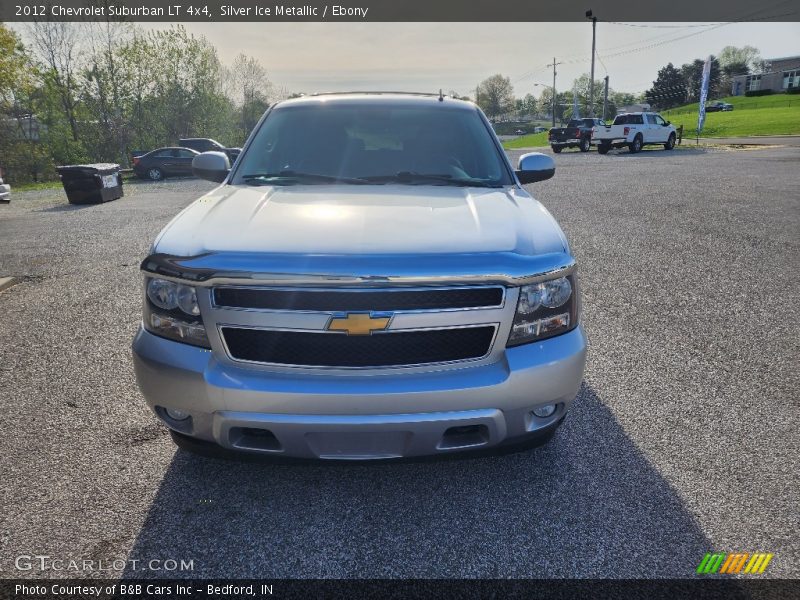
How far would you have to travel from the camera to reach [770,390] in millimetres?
3592

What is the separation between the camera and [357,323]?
6.96ft

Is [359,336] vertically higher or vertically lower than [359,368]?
higher

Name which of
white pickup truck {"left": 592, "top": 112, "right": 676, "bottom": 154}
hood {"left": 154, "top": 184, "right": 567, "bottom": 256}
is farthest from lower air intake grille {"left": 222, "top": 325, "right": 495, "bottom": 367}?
white pickup truck {"left": 592, "top": 112, "right": 676, "bottom": 154}

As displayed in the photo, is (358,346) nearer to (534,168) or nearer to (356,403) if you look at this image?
(356,403)

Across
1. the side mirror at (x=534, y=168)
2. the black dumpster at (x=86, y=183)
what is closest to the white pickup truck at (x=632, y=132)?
the black dumpster at (x=86, y=183)

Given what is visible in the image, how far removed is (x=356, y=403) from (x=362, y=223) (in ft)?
2.74

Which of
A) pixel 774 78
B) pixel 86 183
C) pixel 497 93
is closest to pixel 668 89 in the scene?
pixel 774 78

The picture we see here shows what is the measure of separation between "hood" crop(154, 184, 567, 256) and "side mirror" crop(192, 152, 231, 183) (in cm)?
86

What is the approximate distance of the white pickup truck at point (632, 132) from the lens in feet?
95.6

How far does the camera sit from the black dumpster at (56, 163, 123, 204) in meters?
14.2

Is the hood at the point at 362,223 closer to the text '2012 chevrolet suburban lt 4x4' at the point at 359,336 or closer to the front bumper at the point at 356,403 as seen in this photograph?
the text '2012 chevrolet suburban lt 4x4' at the point at 359,336

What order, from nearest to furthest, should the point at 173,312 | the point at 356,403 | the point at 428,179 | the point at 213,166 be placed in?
the point at 356,403
the point at 173,312
the point at 428,179
the point at 213,166

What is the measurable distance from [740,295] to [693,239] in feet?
9.33

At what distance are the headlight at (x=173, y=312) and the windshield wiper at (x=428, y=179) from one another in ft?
4.72
